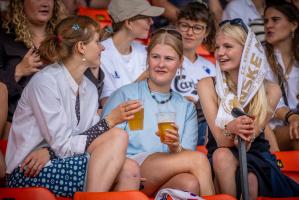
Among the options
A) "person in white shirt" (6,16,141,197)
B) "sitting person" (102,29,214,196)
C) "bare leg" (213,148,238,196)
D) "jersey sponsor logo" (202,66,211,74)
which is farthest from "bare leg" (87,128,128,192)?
"jersey sponsor logo" (202,66,211,74)

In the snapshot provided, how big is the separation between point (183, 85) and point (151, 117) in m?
1.32

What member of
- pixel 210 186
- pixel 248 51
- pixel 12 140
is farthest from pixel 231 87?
pixel 12 140

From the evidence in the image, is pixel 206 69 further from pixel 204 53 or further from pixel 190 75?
pixel 204 53

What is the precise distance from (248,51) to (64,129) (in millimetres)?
1361

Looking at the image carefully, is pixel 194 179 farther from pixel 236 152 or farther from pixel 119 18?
pixel 119 18

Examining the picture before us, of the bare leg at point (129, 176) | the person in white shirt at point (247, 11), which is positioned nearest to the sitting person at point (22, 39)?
the bare leg at point (129, 176)

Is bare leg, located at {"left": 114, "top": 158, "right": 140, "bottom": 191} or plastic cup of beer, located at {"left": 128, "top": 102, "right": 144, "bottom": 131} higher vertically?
plastic cup of beer, located at {"left": 128, "top": 102, "right": 144, "bottom": 131}

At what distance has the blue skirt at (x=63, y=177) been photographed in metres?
4.54

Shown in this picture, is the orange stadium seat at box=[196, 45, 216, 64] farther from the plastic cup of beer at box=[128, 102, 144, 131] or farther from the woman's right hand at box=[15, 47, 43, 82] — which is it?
the plastic cup of beer at box=[128, 102, 144, 131]

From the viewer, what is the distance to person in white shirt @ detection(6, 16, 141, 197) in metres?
4.50

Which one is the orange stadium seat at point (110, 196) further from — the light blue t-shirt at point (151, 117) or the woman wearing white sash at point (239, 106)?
the light blue t-shirt at point (151, 117)

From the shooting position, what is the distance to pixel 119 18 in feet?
21.6

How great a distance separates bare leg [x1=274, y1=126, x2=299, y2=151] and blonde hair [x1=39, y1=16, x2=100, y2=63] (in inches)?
80.3

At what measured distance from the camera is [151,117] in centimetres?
519
